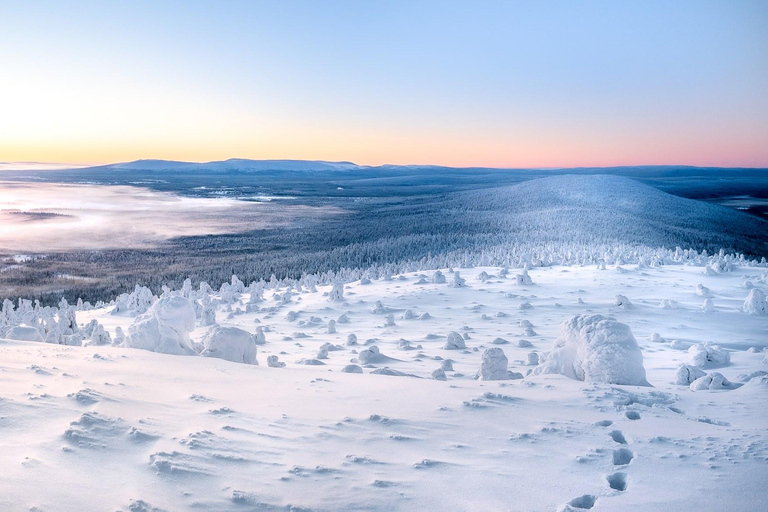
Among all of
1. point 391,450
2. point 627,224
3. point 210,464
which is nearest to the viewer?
point 210,464

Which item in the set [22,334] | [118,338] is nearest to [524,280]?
[118,338]

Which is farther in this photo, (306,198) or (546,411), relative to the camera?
(306,198)

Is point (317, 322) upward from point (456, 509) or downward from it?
downward

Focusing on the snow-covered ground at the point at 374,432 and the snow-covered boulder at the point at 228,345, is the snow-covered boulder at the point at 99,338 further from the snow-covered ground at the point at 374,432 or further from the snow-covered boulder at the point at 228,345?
A: the snow-covered boulder at the point at 228,345

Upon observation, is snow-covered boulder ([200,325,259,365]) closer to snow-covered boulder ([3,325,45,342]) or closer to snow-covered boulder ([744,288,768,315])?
snow-covered boulder ([3,325,45,342])

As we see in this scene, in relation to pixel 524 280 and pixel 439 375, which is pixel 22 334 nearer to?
pixel 439 375

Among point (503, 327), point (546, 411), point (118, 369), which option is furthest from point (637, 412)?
point (503, 327)

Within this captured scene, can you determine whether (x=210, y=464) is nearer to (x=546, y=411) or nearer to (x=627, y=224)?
(x=546, y=411)
